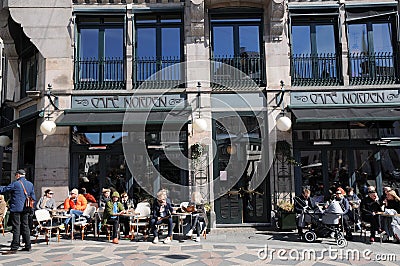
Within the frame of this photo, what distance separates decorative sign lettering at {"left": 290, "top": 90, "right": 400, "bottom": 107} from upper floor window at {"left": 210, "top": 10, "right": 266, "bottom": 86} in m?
1.27

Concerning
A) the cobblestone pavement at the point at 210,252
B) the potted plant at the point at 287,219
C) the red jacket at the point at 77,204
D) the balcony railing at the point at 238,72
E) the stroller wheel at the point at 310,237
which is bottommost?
the cobblestone pavement at the point at 210,252

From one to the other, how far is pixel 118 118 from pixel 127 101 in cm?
84

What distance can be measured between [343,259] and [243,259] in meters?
1.90

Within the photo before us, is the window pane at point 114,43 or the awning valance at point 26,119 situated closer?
the awning valance at point 26,119

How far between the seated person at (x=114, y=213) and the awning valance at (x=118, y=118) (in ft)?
7.42

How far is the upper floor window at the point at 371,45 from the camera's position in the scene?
11891 mm

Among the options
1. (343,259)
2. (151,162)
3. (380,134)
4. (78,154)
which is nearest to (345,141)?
(380,134)

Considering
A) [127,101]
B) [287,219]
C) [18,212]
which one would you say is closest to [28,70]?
[127,101]

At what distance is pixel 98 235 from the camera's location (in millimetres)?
10203

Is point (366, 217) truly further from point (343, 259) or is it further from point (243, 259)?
point (243, 259)

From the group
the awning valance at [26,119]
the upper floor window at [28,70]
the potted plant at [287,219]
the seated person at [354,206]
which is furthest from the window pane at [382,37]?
the upper floor window at [28,70]

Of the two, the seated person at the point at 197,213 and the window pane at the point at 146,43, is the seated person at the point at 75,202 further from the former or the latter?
the window pane at the point at 146,43

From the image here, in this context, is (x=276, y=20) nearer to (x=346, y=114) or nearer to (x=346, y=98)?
(x=346, y=98)

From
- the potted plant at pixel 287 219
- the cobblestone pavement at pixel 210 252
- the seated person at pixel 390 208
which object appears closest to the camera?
the cobblestone pavement at pixel 210 252
